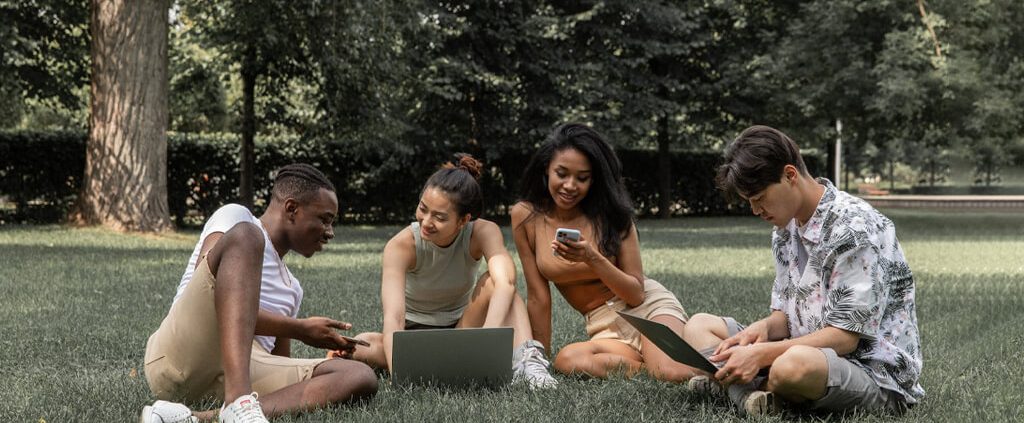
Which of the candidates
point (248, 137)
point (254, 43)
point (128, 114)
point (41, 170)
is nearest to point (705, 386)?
point (128, 114)

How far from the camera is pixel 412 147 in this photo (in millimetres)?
18047

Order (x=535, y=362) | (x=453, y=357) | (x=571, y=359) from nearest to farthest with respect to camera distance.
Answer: (x=453, y=357) → (x=535, y=362) → (x=571, y=359)

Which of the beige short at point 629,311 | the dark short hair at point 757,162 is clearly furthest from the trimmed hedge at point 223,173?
the dark short hair at point 757,162

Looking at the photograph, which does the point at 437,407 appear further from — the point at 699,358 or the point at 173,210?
the point at 173,210

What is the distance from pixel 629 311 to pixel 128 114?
981cm

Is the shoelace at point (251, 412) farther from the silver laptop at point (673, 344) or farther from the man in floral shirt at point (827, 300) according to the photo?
the man in floral shirt at point (827, 300)

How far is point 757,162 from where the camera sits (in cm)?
325

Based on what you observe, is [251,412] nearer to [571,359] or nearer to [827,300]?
[571,359]

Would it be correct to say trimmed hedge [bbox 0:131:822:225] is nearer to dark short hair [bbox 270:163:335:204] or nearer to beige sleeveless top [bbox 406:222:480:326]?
beige sleeveless top [bbox 406:222:480:326]

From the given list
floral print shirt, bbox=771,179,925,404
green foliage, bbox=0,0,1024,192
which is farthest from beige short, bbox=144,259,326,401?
green foliage, bbox=0,0,1024,192

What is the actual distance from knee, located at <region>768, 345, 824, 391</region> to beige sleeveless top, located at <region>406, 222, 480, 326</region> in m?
1.75

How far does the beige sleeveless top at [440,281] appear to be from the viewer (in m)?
4.51

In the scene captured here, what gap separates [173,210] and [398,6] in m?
5.85

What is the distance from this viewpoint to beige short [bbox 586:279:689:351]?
458 centimetres
